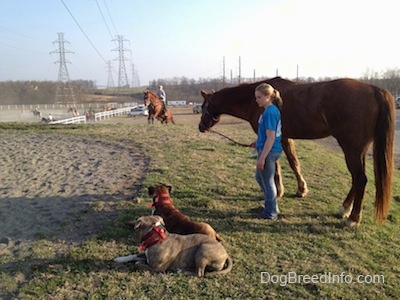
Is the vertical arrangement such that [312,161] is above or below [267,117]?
below

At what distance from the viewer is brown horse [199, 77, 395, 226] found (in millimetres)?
4551

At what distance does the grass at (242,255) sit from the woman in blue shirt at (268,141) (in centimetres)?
36

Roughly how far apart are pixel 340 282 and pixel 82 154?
733 centimetres

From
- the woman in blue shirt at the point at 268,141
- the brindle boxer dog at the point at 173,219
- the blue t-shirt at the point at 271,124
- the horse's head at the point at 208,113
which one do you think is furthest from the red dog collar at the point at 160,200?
the horse's head at the point at 208,113

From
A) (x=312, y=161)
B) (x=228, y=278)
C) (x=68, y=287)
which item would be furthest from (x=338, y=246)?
(x=312, y=161)

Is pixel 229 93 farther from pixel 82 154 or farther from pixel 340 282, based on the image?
pixel 82 154

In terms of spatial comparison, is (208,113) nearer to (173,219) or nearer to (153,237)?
(173,219)

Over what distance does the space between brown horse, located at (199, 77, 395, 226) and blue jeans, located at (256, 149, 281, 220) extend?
0.93 meters

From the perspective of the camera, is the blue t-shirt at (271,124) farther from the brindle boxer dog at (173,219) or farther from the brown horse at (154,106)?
the brown horse at (154,106)

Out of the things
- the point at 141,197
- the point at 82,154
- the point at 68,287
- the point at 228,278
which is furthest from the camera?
the point at 82,154

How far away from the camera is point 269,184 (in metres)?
4.77

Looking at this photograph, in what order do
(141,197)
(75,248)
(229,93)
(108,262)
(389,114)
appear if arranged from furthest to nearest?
(229,93), (141,197), (389,114), (75,248), (108,262)

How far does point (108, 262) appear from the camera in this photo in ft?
11.8

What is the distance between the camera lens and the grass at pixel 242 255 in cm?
316
